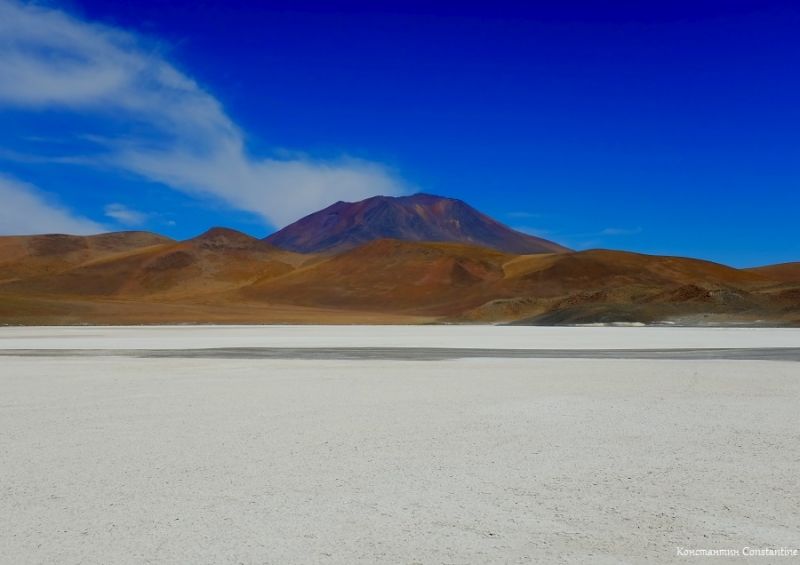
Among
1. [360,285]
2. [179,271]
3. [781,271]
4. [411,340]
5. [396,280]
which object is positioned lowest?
[411,340]

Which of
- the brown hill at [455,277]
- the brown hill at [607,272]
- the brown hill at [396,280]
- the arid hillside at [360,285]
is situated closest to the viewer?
the arid hillside at [360,285]

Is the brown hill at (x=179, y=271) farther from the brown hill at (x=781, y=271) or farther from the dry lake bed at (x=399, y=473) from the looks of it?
the dry lake bed at (x=399, y=473)

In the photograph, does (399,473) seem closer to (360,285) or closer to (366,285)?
(366,285)

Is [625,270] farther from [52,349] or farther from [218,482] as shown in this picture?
[218,482]

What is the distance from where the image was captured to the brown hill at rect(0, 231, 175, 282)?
171 meters

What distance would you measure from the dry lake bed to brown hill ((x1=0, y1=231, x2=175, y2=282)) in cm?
17068

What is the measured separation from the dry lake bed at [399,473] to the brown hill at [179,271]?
13400 cm

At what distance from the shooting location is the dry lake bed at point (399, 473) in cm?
532

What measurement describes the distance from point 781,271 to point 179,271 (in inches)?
5487

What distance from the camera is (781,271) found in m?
162

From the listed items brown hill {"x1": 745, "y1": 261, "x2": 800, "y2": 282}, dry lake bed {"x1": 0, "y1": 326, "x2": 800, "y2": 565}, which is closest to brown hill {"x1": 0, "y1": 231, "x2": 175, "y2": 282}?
brown hill {"x1": 745, "y1": 261, "x2": 800, "y2": 282}

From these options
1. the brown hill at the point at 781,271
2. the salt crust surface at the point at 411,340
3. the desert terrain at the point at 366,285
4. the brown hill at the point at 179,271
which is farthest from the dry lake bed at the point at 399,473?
the brown hill at the point at 781,271

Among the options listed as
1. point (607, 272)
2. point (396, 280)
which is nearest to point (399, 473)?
point (607, 272)

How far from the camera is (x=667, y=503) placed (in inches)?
249
